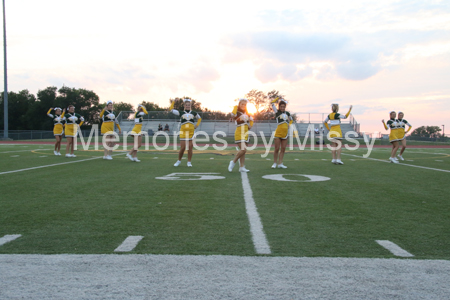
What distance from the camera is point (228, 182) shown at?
746cm

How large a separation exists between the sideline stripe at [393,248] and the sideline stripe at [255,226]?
106 cm

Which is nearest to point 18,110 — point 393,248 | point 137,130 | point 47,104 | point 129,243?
point 47,104

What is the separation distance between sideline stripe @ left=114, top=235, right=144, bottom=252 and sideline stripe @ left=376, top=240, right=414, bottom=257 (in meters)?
2.24

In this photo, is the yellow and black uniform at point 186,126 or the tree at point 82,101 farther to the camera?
the tree at point 82,101

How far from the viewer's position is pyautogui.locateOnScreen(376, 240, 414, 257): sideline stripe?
3.04m

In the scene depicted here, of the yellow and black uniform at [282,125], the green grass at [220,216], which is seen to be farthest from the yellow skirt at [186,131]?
the green grass at [220,216]

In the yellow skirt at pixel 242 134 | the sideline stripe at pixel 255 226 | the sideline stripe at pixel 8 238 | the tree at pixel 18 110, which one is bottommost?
the sideline stripe at pixel 8 238

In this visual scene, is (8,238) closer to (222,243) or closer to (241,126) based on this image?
(222,243)

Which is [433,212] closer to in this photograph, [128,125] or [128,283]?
[128,283]

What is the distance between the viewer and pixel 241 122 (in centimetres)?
969

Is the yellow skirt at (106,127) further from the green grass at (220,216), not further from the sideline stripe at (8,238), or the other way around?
the sideline stripe at (8,238)

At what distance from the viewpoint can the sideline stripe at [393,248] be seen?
3.04 meters

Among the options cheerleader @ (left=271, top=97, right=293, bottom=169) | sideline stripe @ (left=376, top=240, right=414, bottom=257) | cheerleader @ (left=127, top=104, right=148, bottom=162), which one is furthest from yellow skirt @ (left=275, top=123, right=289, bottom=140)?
sideline stripe @ (left=376, top=240, right=414, bottom=257)

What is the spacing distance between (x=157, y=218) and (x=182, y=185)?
259 cm
